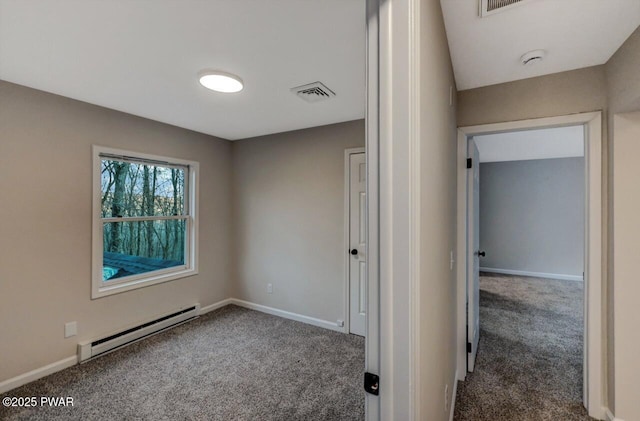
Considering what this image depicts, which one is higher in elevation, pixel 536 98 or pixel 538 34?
pixel 538 34

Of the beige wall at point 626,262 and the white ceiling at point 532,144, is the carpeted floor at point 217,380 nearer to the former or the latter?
the beige wall at point 626,262

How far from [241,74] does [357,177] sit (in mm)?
1576

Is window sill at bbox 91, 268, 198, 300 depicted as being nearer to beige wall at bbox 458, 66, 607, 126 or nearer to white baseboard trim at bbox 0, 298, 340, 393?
white baseboard trim at bbox 0, 298, 340, 393

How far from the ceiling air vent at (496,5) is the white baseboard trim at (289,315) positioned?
2.97 metres

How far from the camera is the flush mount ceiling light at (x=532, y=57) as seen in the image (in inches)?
67.7

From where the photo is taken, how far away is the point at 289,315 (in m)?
3.50

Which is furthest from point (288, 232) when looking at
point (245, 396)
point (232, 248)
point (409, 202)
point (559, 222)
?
point (559, 222)

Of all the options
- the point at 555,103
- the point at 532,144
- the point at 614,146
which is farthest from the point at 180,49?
the point at 532,144

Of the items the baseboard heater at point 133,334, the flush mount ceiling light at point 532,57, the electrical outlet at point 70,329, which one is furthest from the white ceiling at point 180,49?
the baseboard heater at point 133,334

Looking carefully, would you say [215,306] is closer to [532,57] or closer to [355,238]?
[355,238]

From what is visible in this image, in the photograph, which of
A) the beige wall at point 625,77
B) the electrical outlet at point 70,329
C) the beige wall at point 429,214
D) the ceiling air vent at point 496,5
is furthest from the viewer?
the electrical outlet at point 70,329

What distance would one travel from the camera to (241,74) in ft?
6.54

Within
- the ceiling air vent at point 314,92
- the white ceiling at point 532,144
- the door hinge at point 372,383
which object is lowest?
the door hinge at point 372,383

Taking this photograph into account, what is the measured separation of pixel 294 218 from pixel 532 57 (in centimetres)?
263
